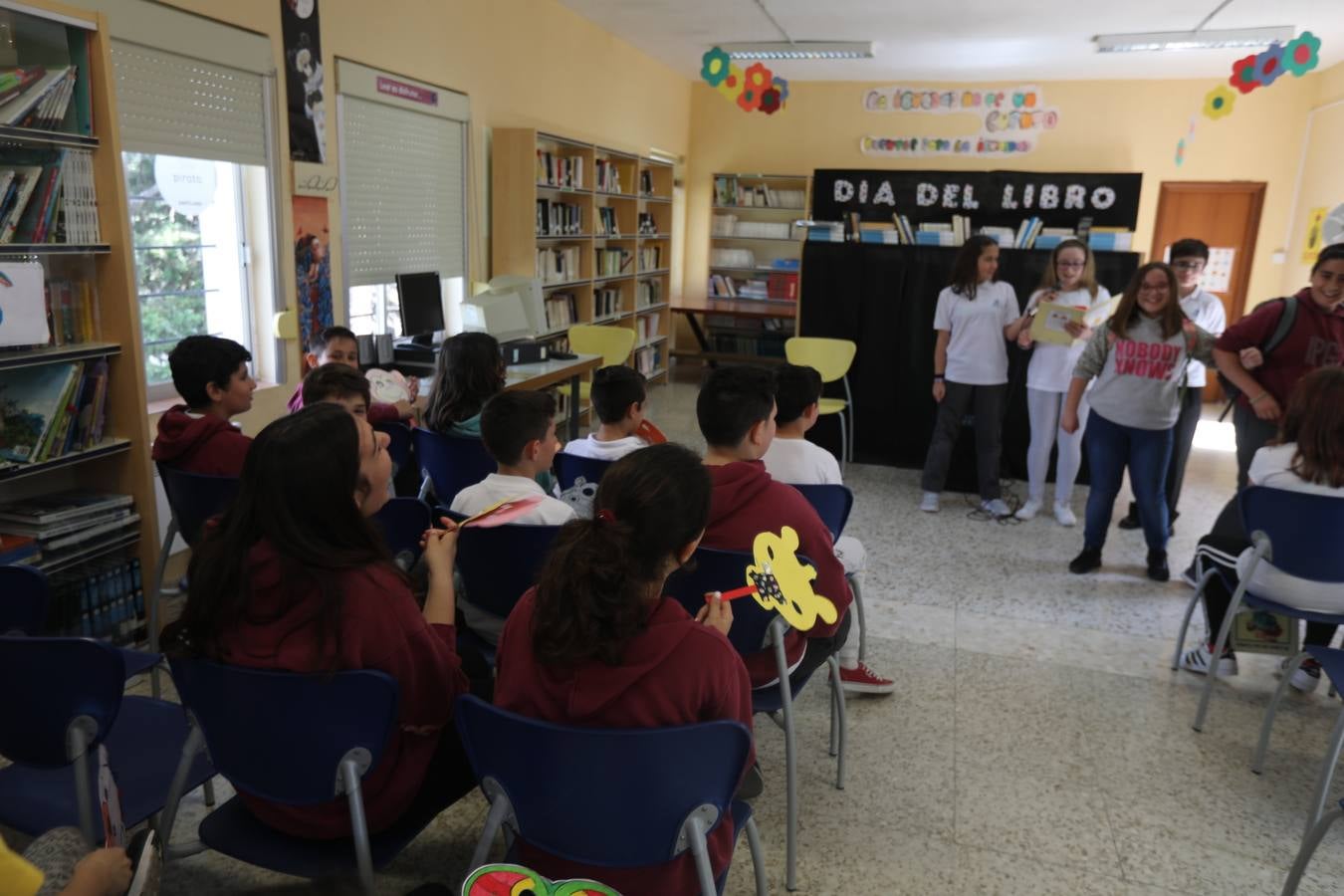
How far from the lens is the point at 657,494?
1325mm

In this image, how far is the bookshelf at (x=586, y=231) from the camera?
569 centimetres

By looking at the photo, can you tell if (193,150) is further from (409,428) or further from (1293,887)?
(1293,887)

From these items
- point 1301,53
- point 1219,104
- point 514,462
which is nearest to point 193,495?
point 514,462

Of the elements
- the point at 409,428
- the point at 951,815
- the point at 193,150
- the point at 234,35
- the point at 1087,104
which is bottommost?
the point at 951,815

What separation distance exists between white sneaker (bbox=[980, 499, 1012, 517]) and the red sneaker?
2.15m

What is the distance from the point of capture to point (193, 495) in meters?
2.48

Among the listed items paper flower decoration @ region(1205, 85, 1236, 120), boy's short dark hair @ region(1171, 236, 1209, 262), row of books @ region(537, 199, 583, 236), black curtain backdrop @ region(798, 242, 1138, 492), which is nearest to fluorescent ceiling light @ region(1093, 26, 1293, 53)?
paper flower decoration @ region(1205, 85, 1236, 120)

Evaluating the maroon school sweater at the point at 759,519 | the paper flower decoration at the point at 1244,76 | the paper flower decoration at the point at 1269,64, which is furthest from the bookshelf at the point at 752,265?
the maroon school sweater at the point at 759,519

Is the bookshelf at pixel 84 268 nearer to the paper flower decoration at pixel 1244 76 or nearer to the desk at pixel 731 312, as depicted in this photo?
the desk at pixel 731 312

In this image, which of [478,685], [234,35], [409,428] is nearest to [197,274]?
[234,35]

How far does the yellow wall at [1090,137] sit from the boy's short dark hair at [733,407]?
7.59 meters

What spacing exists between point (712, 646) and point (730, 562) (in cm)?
63

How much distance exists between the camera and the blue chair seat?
1540 millimetres

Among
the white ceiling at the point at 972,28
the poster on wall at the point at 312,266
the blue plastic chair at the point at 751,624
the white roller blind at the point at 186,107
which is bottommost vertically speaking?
the blue plastic chair at the point at 751,624
